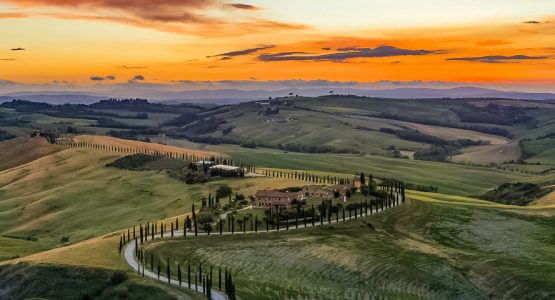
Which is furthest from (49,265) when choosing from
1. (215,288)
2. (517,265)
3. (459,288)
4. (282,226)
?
(517,265)

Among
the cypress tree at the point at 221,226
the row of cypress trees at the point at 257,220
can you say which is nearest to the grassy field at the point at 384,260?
the cypress tree at the point at 221,226

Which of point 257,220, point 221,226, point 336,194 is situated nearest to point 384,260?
point 257,220

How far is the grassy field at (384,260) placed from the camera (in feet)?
328

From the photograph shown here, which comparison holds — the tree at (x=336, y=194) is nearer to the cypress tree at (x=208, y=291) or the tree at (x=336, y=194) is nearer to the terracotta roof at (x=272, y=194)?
the terracotta roof at (x=272, y=194)

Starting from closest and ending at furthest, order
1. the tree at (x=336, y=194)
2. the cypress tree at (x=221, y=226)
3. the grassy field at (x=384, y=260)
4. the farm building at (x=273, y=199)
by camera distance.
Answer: the grassy field at (x=384, y=260)
the cypress tree at (x=221, y=226)
the farm building at (x=273, y=199)
the tree at (x=336, y=194)

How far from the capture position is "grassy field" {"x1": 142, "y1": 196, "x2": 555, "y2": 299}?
3942 inches

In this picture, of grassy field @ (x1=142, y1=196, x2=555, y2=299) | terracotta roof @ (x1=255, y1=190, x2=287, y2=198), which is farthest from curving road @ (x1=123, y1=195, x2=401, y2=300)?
terracotta roof @ (x1=255, y1=190, x2=287, y2=198)

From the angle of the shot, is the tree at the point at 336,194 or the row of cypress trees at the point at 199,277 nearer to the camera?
the row of cypress trees at the point at 199,277

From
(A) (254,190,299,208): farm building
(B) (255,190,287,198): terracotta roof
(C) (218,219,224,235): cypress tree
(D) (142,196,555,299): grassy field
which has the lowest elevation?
(D) (142,196,555,299): grassy field

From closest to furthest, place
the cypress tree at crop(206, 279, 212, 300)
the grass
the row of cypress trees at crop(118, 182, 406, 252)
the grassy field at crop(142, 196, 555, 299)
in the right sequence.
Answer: the cypress tree at crop(206, 279, 212, 300) → the grass → the grassy field at crop(142, 196, 555, 299) → the row of cypress trees at crop(118, 182, 406, 252)

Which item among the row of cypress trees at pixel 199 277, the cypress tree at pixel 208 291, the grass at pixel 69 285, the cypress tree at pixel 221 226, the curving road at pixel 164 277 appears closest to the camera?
the cypress tree at pixel 208 291

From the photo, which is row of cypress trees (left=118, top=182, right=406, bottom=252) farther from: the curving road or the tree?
the tree

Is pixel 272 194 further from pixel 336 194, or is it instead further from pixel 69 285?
pixel 69 285

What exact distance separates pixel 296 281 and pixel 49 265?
146 feet
